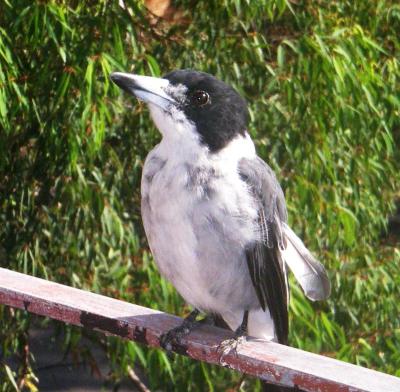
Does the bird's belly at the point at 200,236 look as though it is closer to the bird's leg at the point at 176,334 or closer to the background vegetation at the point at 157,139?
the bird's leg at the point at 176,334

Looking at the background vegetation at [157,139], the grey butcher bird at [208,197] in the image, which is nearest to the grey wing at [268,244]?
the grey butcher bird at [208,197]

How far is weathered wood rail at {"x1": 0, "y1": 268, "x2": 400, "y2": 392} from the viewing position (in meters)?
1.93

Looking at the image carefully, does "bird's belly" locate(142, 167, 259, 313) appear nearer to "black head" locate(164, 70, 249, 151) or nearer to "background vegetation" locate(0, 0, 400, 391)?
"black head" locate(164, 70, 249, 151)

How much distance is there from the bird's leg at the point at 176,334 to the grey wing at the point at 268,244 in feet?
0.60

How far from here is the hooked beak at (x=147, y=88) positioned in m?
2.34

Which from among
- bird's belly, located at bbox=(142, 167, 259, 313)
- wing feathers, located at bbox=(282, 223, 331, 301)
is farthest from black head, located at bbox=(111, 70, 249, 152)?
wing feathers, located at bbox=(282, 223, 331, 301)

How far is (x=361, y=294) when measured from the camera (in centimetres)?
409

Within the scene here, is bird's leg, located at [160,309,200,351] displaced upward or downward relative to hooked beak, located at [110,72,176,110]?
downward

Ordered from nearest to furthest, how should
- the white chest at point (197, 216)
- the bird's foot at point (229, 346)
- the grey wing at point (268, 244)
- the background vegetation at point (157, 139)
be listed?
the bird's foot at point (229, 346) < the white chest at point (197, 216) < the grey wing at point (268, 244) < the background vegetation at point (157, 139)

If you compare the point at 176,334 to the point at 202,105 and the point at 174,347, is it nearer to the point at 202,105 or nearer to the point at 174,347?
the point at 174,347

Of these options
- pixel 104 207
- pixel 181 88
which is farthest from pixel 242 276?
pixel 104 207

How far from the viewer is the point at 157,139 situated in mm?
3861

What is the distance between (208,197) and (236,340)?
1.01ft

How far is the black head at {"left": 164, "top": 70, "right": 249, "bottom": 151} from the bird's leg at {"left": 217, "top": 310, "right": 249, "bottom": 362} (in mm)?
414
